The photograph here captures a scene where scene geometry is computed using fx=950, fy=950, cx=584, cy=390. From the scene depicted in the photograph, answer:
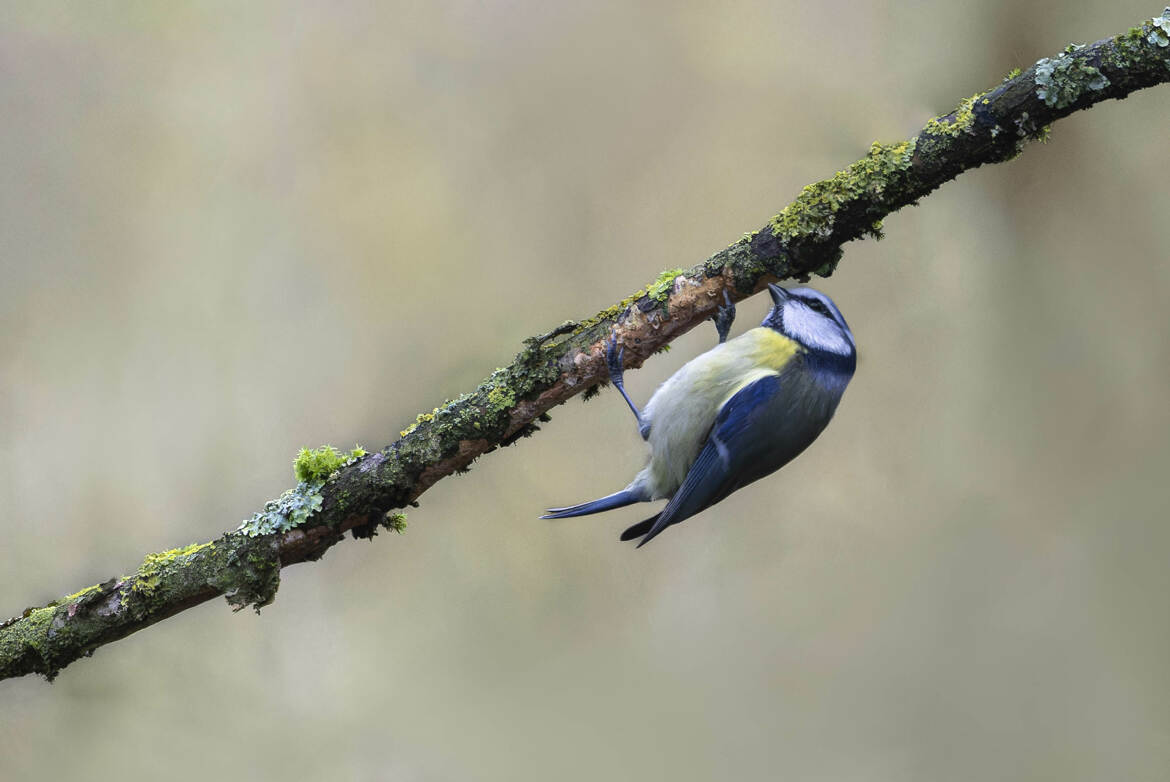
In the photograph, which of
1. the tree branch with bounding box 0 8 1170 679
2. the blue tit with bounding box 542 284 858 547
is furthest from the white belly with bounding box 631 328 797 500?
the tree branch with bounding box 0 8 1170 679

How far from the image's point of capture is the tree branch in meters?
1.54

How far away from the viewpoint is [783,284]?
6.69ft

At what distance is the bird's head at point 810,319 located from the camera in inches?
77.9

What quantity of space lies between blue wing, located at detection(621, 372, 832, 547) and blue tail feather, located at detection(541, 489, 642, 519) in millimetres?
156

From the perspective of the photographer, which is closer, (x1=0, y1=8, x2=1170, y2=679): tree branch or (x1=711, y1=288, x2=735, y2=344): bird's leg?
(x1=0, y1=8, x2=1170, y2=679): tree branch

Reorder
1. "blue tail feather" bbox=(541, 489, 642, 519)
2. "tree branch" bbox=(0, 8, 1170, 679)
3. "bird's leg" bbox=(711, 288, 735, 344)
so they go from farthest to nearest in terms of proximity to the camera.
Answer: "blue tail feather" bbox=(541, 489, 642, 519) → "bird's leg" bbox=(711, 288, 735, 344) → "tree branch" bbox=(0, 8, 1170, 679)

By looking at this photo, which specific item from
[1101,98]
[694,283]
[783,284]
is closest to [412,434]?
[694,283]

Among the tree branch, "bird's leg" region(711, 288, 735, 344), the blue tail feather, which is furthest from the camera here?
the blue tail feather

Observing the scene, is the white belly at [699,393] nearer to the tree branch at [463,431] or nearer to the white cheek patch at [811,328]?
the white cheek patch at [811,328]

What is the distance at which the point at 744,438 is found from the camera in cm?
192

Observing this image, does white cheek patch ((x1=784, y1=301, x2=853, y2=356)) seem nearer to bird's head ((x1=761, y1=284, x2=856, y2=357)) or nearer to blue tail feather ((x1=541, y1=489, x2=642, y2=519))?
bird's head ((x1=761, y1=284, x2=856, y2=357))

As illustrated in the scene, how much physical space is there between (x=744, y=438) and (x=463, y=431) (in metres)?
0.58

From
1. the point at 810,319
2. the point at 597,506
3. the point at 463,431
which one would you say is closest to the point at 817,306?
the point at 810,319

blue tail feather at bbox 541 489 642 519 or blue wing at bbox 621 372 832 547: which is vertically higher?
blue tail feather at bbox 541 489 642 519
